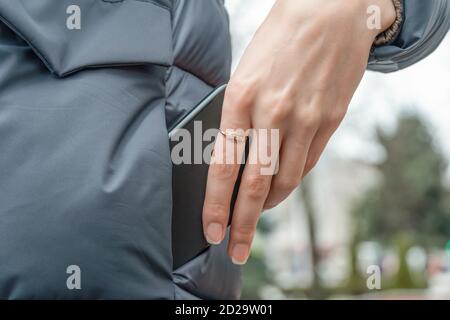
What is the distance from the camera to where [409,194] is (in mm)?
18594

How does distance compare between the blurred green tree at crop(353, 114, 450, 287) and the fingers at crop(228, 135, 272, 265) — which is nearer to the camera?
the fingers at crop(228, 135, 272, 265)

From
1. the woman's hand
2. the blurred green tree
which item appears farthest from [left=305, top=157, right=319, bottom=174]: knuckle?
the blurred green tree

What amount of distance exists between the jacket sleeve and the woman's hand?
0.12 metres

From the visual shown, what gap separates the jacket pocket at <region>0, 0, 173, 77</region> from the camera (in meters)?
0.81

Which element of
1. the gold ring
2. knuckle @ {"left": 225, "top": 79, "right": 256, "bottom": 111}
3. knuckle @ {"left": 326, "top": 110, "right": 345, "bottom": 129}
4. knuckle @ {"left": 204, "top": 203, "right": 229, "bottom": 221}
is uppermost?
knuckle @ {"left": 225, "top": 79, "right": 256, "bottom": 111}

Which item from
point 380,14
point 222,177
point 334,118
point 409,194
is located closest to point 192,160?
point 222,177

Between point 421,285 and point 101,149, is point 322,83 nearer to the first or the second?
point 101,149

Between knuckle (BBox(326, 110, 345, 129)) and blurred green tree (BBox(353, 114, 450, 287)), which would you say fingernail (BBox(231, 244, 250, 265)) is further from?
blurred green tree (BBox(353, 114, 450, 287))

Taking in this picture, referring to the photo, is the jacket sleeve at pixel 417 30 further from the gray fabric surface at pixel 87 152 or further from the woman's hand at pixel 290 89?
the gray fabric surface at pixel 87 152

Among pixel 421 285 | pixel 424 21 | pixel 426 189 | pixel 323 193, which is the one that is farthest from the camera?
pixel 323 193
